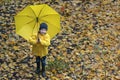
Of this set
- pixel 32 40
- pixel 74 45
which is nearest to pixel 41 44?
pixel 32 40

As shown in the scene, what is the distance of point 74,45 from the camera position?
945 cm

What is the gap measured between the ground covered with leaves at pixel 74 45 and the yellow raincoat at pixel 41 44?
81 cm

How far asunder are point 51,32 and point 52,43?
5.94ft

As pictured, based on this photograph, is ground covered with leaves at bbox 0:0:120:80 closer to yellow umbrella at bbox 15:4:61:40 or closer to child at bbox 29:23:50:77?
child at bbox 29:23:50:77

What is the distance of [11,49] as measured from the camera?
30.0ft

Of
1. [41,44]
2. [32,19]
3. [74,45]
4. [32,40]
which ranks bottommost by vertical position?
[74,45]

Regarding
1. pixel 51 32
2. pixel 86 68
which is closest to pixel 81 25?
pixel 86 68

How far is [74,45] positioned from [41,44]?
2103 mm

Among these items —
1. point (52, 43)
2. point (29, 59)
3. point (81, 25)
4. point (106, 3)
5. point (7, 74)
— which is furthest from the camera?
point (106, 3)

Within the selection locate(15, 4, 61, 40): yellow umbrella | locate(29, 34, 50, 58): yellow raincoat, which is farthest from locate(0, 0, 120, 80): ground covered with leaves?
locate(15, 4, 61, 40): yellow umbrella

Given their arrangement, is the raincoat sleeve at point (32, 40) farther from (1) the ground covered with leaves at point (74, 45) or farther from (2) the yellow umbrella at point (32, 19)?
(1) the ground covered with leaves at point (74, 45)

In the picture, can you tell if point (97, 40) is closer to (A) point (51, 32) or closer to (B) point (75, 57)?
(B) point (75, 57)

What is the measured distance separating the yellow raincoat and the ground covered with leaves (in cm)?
81

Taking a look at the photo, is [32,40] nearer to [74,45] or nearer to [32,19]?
[32,19]
